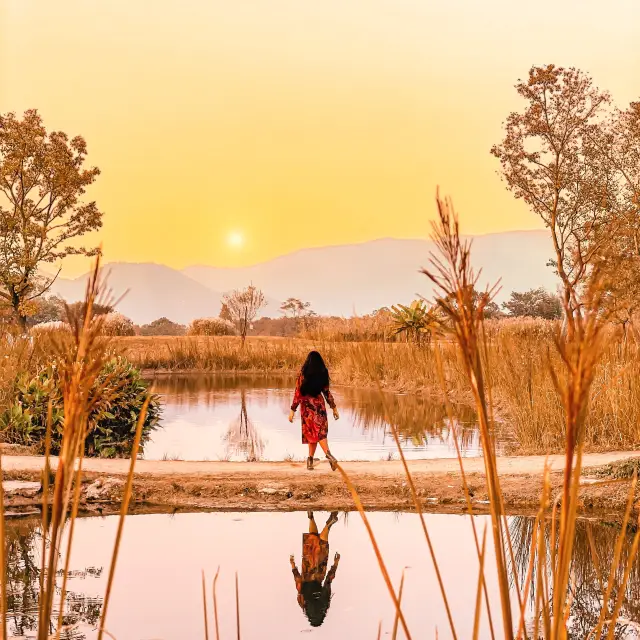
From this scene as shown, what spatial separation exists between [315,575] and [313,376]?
324 centimetres

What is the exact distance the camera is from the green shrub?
11945mm

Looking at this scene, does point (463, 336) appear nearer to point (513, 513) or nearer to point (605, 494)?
point (513, 513)

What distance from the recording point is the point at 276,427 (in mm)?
16328

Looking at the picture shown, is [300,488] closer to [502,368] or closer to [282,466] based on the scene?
[282,466]

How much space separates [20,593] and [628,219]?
23756 mm

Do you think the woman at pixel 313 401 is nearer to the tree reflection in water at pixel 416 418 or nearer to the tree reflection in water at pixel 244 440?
the tree reflection in water at pixel 244 440

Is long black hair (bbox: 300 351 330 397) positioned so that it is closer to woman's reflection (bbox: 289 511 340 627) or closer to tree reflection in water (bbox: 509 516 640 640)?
woman's reflection (bbox: 289 511 340 627)

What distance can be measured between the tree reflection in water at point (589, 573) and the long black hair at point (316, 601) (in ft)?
4.24

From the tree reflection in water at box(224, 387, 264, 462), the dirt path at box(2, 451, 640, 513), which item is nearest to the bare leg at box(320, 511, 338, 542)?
the dirt path at box(2, 451, 640, 513)

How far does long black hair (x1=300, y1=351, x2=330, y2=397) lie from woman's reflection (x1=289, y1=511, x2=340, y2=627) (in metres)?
1.87

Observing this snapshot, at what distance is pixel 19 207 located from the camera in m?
26.0

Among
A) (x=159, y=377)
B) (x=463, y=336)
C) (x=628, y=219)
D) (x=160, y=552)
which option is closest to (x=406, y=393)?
(x=159, y=377)

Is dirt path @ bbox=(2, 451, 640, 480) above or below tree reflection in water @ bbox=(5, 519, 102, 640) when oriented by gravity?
above

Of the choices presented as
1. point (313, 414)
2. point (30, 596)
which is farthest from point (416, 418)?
point (30, 596)
